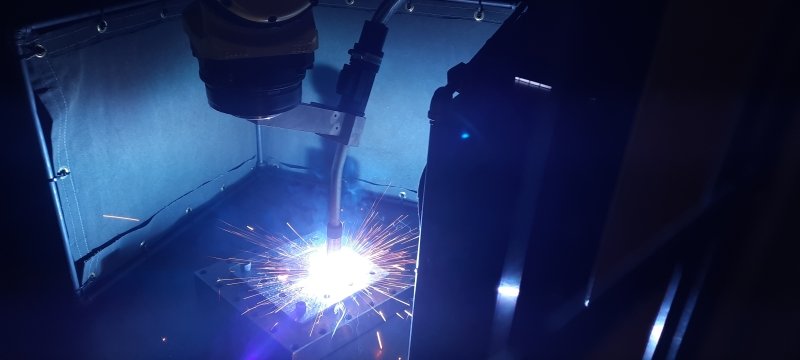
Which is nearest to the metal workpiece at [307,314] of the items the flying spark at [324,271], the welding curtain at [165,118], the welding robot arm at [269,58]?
the flying spark at [324,271]

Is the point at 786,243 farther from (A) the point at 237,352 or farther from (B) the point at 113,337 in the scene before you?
(B) the point at 113,337

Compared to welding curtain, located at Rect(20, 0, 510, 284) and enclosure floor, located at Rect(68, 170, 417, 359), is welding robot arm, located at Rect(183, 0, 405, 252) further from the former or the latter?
enclosure floor, located at Rect(68, 170, 417, 359)

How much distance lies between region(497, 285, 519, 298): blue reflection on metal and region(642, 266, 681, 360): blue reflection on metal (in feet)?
1.18

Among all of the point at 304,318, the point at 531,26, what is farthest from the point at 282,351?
the point at 531,26

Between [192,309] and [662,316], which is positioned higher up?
[662,316]

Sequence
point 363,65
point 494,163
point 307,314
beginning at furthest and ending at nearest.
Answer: point 307,314
point 363,65
point 494,163

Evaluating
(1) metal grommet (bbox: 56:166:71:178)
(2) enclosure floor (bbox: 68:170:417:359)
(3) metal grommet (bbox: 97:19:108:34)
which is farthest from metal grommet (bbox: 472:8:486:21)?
(1) metal grommet (bbox: 56:166:71:178)

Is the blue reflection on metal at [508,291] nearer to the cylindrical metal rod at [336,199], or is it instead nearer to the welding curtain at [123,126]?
the cylindrical metal rod at [336,199]

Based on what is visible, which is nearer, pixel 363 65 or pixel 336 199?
pixel 363 65

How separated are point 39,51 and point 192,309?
57 centimetres

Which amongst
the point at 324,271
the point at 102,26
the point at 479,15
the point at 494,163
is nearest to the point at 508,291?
the point at 494,163

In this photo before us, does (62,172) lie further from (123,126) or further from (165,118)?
(165,118)

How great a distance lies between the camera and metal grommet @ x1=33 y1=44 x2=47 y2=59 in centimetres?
86

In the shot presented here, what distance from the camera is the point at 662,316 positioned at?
956mm
